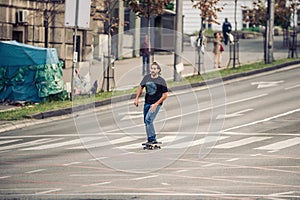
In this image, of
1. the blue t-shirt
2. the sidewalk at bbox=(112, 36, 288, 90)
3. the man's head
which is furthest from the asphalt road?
the sidewalk at bbox=(112, 36, 288, 90)

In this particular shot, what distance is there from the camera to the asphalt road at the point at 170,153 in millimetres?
16281

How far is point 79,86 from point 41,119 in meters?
4.27

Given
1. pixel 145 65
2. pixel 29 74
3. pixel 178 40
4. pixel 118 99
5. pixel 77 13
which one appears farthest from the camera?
pixel 145 65

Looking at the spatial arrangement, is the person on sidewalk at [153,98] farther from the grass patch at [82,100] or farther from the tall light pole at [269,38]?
the tall light pole at [269,38]

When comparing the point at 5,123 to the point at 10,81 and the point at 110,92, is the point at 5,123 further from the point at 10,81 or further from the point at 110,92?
the point at 110,92

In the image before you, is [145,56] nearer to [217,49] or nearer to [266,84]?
[217,49]

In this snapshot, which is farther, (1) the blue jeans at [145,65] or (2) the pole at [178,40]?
(1) the blue jeans at [145,65]

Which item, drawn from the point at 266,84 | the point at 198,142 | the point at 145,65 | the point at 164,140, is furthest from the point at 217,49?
the point at 198,142

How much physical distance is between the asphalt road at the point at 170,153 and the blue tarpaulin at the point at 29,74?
223cm

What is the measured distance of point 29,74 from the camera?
3375 cm

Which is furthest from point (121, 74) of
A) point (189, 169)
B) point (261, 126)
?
point (189, 169)

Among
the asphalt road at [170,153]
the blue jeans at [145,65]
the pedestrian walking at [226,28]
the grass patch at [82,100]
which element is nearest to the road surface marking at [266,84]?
the grass patch at [82,100]

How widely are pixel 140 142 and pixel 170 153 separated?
236cm

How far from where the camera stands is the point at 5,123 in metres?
28.3
